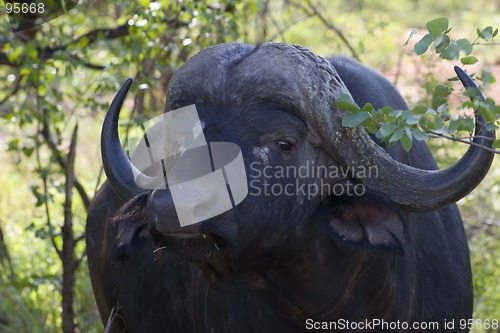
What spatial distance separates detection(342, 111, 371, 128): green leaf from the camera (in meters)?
2.92

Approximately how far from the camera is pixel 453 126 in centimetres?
286

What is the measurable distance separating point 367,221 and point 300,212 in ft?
0.80

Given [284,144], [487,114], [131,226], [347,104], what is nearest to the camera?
[487,114]

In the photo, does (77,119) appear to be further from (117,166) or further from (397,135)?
(397,135)

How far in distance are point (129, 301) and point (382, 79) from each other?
1557mm

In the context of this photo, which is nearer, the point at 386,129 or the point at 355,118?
the point at 386,129

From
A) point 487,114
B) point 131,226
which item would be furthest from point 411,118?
point 131,226

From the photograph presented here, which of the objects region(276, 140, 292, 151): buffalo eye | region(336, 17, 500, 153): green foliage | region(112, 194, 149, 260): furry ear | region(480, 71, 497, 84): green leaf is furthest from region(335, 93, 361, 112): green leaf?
region(112, 194, 149, 260): furry ear

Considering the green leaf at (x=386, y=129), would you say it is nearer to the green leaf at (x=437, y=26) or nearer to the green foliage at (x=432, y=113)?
the green foliage at (x=432, y=113)

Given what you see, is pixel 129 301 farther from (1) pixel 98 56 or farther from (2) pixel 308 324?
(1) pixel 98 56

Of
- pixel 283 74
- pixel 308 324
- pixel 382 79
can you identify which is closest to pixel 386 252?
pixel 308 324

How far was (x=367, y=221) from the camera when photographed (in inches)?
130

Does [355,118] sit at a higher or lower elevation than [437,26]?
lower

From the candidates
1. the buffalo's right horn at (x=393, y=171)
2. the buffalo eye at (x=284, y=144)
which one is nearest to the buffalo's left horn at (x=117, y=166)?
the buffalo eye at (x=284, y=144)
